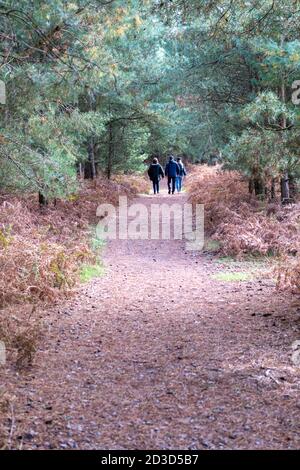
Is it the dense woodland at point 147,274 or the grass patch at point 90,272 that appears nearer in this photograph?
the dense woodland at point 147,274

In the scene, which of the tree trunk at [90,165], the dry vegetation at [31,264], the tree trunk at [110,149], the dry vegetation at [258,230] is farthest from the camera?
the tree trunk at [110,149]

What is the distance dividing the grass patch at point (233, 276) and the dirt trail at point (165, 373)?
0.42m

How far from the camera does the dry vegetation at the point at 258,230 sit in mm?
8016

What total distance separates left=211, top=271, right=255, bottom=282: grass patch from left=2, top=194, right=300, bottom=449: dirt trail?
1.37ft

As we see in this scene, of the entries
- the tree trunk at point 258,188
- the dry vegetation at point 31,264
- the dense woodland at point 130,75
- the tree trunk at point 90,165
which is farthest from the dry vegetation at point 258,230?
the tree trunk at point 90,165

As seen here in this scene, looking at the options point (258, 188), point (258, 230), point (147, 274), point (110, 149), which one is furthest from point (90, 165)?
point (147, 274)

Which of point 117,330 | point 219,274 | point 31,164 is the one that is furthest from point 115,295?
point 31,164

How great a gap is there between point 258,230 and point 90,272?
3.90 metres

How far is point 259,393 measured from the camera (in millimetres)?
4004

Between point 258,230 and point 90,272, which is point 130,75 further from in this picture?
point 90,272

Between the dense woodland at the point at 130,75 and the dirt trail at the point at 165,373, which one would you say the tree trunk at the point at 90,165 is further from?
the dirt trail at the point at 165,373

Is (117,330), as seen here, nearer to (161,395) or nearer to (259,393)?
(161,395)

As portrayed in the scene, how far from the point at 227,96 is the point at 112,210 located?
551 centimetres

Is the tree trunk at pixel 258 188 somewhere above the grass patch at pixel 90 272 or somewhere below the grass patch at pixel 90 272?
above
